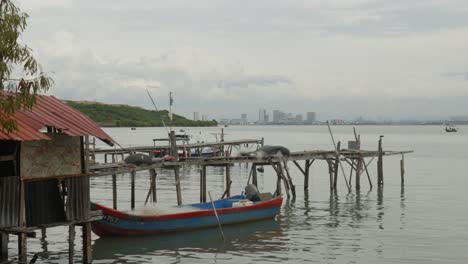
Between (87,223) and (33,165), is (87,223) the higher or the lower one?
the lower one

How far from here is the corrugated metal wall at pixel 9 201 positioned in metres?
16.6

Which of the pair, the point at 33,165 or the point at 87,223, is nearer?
the point at 33,165

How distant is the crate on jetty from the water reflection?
3.56 meters

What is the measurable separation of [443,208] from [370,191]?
8.47 m

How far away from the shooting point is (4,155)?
666 inches

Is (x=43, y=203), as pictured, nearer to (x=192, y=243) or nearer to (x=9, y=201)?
(x=9, y=201)

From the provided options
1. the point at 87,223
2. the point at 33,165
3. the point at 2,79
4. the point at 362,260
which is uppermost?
the point at 2,79

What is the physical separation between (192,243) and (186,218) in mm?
1408

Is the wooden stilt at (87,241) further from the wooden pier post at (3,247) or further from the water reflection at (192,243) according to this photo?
the wooden pier post at (3,247)

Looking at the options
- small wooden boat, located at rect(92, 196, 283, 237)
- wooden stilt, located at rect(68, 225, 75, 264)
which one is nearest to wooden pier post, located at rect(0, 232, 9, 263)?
wooden stilt, located at rect(68, 225, 75, 264)

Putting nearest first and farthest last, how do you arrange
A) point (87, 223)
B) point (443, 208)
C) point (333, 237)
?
point (87, 223) → point (333, 237) → point (443, 208)

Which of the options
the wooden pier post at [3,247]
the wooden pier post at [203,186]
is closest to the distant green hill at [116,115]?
the wooden pier post at [203,186]

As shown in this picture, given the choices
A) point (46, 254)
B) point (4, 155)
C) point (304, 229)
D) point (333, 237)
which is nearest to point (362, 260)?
point (333, 237)

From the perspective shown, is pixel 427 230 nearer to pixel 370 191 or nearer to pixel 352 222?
pixel 352 222
